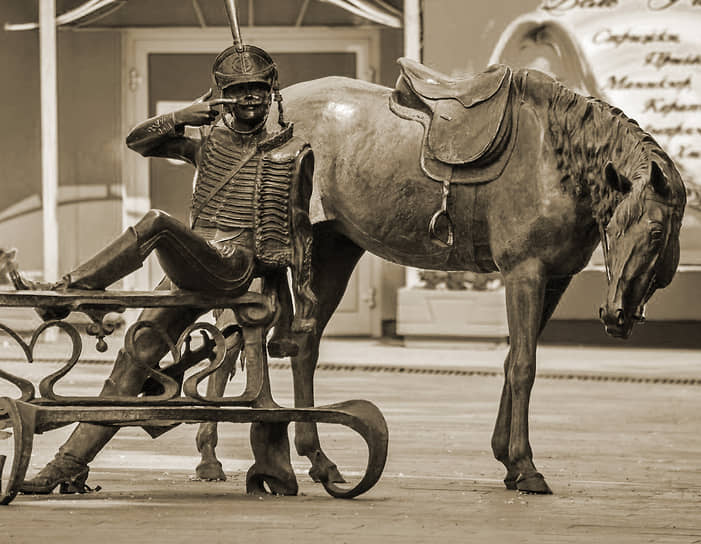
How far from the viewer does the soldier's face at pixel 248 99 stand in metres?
5.88

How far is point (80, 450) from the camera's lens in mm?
5785

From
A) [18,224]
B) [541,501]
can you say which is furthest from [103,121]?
[541,501]

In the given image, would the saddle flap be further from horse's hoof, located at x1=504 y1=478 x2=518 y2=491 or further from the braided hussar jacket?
horse's hoof, located at x1=504 y1=478 x2=518 y2=491

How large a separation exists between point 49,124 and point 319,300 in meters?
7.36

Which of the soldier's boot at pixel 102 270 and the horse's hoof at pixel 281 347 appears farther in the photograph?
the horse's hoof at pixel 281 347

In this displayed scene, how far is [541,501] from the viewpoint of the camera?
6.06 meters

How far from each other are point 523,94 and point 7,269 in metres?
2.28

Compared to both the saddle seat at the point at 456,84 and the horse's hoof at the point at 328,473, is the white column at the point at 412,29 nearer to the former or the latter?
the saddle seat at the point at 456,84

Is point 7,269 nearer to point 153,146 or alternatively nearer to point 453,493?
point 153,146

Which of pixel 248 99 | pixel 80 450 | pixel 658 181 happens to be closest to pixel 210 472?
pixel 80 450

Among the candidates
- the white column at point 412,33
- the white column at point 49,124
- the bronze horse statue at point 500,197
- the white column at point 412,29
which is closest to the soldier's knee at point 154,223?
the bronze horse statue at point 500,197

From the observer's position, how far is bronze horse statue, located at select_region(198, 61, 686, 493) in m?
6.27

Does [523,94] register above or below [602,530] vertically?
above

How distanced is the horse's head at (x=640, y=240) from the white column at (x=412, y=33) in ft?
24.0
